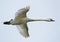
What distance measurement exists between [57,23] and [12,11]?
1.24 feet

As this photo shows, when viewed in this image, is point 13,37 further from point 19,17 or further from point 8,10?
point 19,17

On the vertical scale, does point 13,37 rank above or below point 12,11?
below

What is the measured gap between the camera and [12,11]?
2.53 m

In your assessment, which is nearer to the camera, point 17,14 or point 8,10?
point 17,14

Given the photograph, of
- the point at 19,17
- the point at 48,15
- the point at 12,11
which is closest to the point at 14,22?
the point at 19,17

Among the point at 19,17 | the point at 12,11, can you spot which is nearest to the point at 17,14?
the point at 19,17

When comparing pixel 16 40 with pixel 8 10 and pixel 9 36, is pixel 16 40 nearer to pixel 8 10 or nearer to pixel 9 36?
pixel 9 36

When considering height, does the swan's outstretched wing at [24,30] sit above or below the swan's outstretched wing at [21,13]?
below

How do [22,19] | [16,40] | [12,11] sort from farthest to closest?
[16,40] < [12,11] < [22,19]

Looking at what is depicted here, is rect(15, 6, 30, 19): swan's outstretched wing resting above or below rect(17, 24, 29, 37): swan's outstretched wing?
above

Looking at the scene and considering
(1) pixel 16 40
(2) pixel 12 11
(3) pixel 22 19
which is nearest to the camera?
(3) pixel 22 19

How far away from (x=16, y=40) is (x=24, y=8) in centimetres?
44

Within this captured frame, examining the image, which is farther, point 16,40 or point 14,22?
point 16,40

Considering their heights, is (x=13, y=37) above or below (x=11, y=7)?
below
